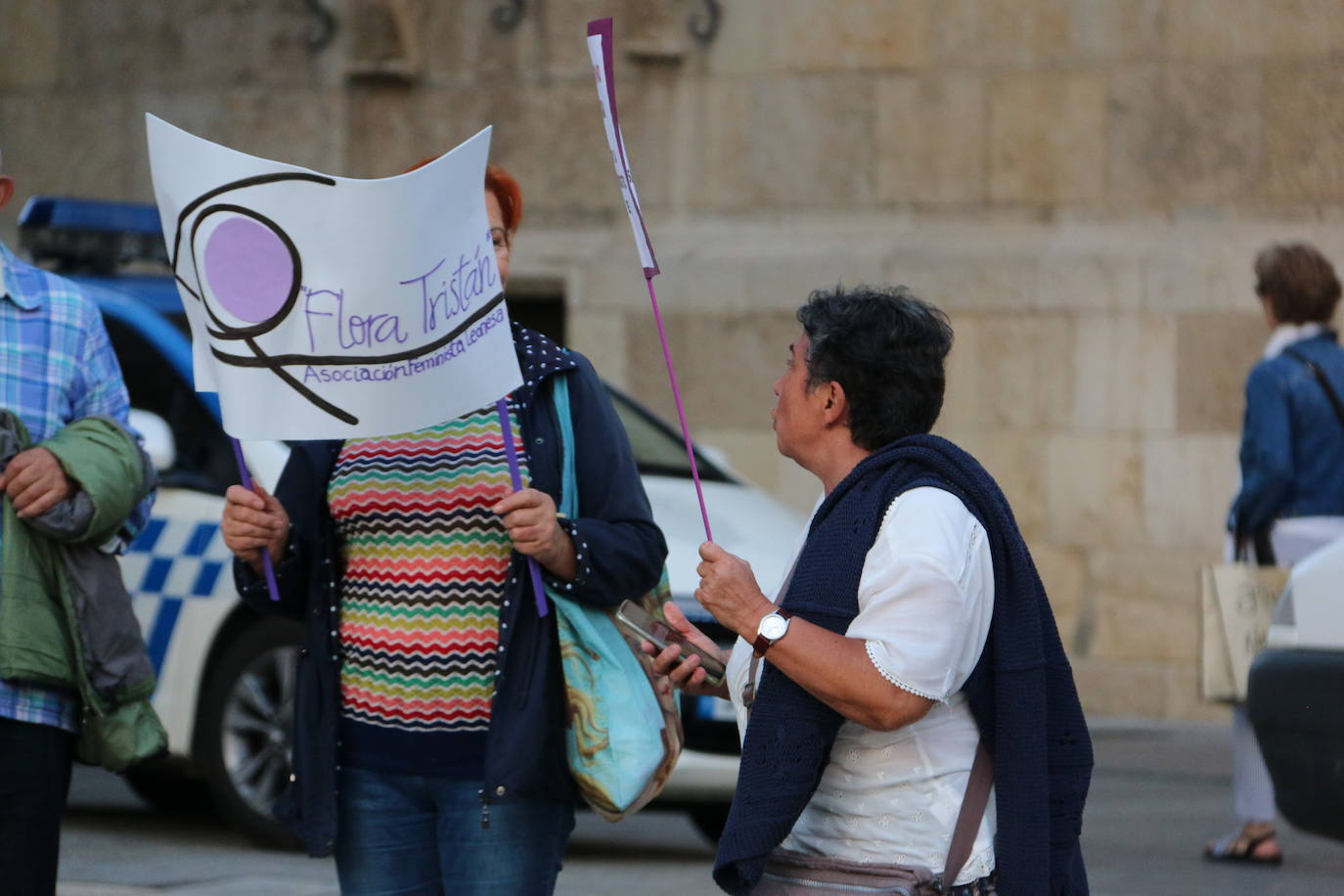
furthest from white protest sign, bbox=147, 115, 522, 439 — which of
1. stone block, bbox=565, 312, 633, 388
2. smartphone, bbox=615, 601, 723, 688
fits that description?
stone block, bbox=565, 312, 633, 388

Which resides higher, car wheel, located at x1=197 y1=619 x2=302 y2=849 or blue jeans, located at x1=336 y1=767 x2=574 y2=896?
blue jeans, located at x1=336 y1=767 x2=574 y2=896

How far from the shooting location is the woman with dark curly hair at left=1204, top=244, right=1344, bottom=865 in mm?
7516

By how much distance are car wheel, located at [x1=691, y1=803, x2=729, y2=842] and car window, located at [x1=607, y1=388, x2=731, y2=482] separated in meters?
1.19

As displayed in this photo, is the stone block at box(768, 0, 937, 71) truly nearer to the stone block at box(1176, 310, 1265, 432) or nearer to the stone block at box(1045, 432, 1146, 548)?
the stone block at box(1176, 310, 1265, 432)

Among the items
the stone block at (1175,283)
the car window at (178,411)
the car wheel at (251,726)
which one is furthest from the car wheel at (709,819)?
the stone block at (1175,283)

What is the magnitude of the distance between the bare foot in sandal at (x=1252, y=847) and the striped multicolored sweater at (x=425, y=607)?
4.56 meters

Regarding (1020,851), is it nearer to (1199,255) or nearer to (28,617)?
(28,617)

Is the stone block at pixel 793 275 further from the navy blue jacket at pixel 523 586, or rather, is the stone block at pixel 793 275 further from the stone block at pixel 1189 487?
the navy blue jacket at pixel 523 586

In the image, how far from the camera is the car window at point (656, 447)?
8133mm

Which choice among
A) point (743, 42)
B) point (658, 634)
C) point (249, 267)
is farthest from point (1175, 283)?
point (249, 267)

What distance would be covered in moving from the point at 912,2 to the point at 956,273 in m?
1.53

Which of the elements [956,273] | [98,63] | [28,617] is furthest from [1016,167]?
[28,617]

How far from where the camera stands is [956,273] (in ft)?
39.6

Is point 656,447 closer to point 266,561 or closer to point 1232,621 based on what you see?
point 1232,621
